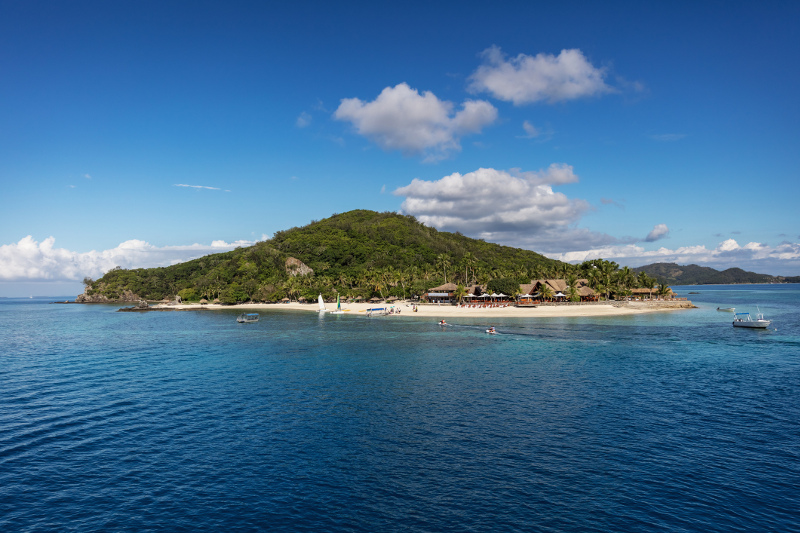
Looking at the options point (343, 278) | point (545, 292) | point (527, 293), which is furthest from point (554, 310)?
point (343, 278)

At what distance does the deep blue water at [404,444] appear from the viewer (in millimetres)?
14477

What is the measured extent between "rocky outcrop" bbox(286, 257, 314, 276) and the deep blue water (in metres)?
140

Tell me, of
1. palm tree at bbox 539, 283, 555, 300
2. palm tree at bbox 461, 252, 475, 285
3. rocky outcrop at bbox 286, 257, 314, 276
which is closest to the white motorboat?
palm tree at bbox 461, 252, 475, 285

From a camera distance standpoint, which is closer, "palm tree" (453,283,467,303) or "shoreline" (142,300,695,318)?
"shoreline" (142,300,695,318)

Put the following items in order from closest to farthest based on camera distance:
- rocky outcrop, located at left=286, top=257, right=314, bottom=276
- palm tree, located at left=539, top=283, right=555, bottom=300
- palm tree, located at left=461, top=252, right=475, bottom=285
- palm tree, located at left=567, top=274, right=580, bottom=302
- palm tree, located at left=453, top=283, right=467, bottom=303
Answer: palm tree, located at left=567, top=274, right=580, bottom=302, palm tree, located at left=539, top=283, right=555, bottom=300, palm tree, located at left=453, top=283, right=467, bottom=303, palm tree, located at left=461, top=252, right=475, bottom=285, rocky outcrop, located at left=286, top=257, right=314, bottom=276

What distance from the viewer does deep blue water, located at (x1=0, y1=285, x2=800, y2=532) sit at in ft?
47.5

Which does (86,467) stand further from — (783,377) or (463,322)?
(463,322)

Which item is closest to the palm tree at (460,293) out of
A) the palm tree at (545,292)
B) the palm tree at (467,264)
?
the palm tree at (467,264)

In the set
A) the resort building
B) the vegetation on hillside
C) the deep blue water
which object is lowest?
the deep blue water

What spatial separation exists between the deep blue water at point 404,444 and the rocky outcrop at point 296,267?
13988cm

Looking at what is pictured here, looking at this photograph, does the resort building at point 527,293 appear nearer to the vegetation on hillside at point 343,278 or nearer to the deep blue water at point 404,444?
the vegetation on hillside at point 343,278

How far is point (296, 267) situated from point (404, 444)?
171224mm

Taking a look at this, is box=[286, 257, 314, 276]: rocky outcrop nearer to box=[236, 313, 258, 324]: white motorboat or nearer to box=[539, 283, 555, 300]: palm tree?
box=[236, 313, 258, 324]: white motorboat

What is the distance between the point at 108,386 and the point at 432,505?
29.3m
